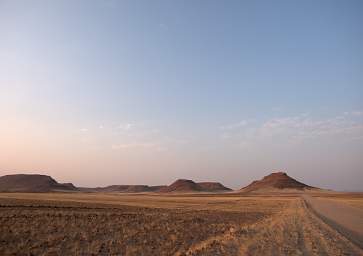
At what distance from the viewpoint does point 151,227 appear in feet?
78.1

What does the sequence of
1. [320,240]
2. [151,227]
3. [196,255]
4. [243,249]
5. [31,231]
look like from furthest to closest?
[151,227] → [31,231] → [320,240] → [243,249] → [196,255]

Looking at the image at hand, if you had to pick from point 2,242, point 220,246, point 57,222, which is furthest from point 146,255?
point 57,222

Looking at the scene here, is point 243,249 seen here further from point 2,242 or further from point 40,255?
point 2,242

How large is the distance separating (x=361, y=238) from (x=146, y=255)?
37.7 ft

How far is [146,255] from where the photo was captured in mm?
14711

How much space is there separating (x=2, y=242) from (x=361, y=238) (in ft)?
A: 54.4

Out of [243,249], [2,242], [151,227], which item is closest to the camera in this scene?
[243,249]

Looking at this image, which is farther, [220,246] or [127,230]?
[127,230]

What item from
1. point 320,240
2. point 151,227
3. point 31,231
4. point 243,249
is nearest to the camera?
point 243,249

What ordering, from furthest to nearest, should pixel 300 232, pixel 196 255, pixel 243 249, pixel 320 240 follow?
pixel 300 232 < pixel 320 240 < pixel 243 249 < pixel 196 255

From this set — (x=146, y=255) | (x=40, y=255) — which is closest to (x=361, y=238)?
(x=146, y=255)

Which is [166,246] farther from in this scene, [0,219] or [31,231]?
[0,219]

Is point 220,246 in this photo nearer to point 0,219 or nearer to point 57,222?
point 57,222

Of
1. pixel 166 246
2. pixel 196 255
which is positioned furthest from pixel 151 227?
pixel 196 255
